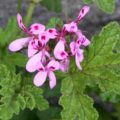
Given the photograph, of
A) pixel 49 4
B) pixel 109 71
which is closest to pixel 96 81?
pixel 109 71

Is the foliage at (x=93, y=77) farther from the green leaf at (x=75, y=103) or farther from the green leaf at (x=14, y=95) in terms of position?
the green leaf at (x=14, y=95)

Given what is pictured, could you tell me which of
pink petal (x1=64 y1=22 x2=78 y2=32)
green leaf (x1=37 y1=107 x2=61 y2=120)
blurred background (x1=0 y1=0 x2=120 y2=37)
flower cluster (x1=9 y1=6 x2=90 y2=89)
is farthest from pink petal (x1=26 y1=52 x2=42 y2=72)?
blurred background (x1=0 y1=0 x2=120 y2=37)

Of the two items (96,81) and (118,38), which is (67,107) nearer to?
(96,81)

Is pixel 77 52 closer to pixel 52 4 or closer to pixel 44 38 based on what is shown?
pixel 44 38

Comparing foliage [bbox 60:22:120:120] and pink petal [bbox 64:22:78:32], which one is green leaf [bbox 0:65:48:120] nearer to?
foliage [bbox 60:22:120:120]

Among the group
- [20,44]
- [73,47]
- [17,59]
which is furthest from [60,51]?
[17,59]

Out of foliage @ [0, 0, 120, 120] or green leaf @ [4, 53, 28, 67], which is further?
green leaf @ [4, 53, 28, 67]
